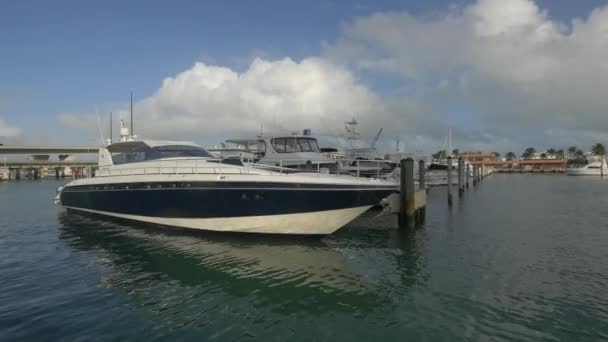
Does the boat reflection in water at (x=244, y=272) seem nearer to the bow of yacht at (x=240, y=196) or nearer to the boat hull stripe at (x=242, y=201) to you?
the bow of yacht at (x=240, y=196)

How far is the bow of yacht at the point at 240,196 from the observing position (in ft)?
40.1

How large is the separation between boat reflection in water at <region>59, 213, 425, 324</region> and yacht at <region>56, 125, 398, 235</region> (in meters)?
0.60

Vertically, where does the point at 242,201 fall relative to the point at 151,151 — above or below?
below

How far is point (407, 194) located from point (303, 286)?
9197mm

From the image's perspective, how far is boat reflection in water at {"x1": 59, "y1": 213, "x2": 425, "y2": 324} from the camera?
750 cm

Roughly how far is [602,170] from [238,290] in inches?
4156

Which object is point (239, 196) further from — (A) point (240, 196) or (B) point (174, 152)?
(B) point (174, 152)

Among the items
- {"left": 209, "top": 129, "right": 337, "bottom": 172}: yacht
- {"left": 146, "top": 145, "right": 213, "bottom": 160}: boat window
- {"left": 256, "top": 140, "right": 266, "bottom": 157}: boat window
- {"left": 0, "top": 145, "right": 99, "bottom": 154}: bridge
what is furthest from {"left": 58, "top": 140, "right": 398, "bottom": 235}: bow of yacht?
{"left": 0, "top": 145, "right": 99, "bottom": 154}: bridge

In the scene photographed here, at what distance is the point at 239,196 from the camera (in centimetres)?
1243

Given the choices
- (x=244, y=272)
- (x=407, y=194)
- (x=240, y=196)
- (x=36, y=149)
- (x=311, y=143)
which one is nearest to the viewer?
(x=244, y=272)

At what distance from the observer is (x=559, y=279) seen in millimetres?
8992

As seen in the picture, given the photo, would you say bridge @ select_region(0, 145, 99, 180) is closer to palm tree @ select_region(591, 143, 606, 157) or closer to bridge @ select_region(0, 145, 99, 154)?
bridge @ select_region(0, 145, 99, 154)

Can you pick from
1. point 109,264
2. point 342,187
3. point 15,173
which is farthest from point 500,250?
point 15,173

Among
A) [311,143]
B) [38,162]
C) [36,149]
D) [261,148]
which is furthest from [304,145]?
[38,162]
